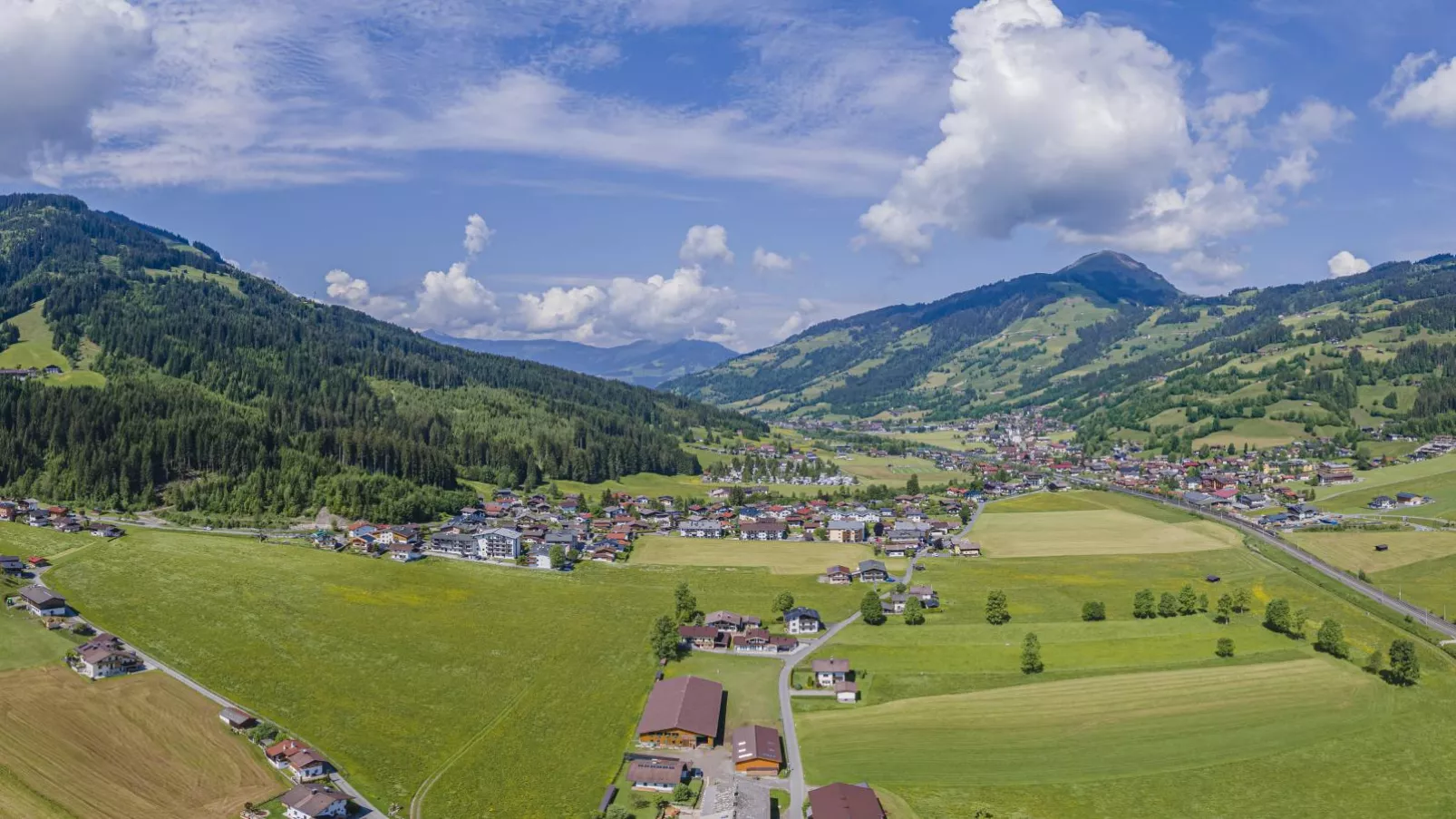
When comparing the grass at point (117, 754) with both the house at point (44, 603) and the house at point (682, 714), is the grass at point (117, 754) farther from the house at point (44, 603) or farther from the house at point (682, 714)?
the house at point (682, 714)

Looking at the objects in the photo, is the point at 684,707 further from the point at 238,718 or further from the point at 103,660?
the point at 103,660

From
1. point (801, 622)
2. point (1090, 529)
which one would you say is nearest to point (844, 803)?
point (801, 622)

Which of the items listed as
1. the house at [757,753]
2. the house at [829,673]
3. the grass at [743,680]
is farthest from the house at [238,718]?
the house at [829,673]

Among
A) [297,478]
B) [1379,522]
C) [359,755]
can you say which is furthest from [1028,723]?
[297,478]

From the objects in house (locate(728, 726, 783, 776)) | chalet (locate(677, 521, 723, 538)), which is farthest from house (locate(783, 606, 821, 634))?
chalet (locate(677, 521, 723, 538))

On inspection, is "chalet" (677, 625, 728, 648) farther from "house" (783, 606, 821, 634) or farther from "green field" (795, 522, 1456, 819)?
"green field" (795, 522, 1456, 819)

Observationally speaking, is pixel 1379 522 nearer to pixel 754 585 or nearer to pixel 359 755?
pixel 754 585
